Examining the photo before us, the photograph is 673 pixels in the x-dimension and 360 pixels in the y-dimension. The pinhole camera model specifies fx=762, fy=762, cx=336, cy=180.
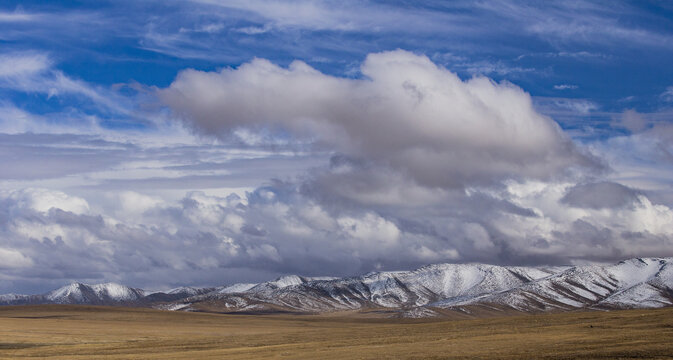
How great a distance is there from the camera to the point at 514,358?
2456 inches

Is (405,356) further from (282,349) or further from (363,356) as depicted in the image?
(282,349)

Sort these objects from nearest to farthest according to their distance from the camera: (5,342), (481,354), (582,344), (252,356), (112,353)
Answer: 1. (481,354)
2. (582,344)
3. (252,356)
4. (112,353)
5. (5,342)

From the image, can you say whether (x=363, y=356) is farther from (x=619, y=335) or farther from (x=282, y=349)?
(x=619, y=335)

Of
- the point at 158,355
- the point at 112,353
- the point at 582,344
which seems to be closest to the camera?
the point at 582,344

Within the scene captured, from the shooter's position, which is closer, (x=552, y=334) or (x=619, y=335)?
(x=619, y=335)

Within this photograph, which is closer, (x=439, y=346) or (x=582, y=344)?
(x=582, y=344)

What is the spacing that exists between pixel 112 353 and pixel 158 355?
9.36 m

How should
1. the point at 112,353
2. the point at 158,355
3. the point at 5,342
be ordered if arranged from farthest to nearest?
the point at 5,342, the point at 112,353, the point at 158,355

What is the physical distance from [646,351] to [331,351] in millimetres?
34157

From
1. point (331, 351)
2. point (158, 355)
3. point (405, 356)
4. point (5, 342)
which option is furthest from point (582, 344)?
point (5, 342)

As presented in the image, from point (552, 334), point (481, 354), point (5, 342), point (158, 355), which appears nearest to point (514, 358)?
point (481, 354)

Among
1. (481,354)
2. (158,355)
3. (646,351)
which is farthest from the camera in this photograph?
(158,355)

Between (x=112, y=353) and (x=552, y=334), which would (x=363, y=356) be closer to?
(x=552, y=334)

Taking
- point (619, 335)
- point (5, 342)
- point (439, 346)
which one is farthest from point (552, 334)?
point (5, 342)
